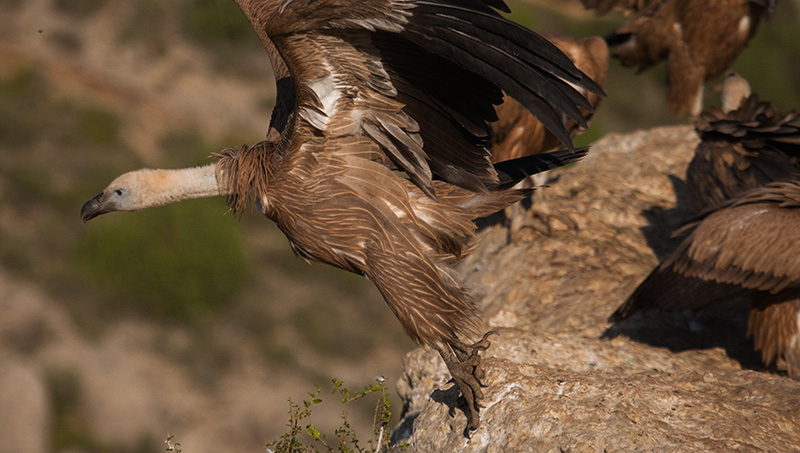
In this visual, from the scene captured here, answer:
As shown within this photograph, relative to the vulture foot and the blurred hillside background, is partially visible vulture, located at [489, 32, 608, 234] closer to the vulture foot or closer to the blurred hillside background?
the vulture foot

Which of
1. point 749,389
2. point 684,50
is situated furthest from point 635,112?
point 749,389

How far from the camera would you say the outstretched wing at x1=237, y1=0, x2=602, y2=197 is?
141 inches

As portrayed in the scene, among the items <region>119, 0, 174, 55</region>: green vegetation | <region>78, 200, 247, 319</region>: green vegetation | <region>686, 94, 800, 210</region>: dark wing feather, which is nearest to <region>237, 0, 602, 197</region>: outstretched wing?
<region>686, 94, 800, 210</region>: dark wing feather

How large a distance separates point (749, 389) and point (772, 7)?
5.35 meters

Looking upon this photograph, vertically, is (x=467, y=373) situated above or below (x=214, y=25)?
above

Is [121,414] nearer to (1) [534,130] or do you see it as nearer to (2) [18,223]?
(2) [18,223]

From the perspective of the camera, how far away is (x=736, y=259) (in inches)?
191

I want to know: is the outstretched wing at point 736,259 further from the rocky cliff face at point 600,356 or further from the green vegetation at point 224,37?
the green vegetation at point 224,37

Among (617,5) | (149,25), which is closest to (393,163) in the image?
(617,5)

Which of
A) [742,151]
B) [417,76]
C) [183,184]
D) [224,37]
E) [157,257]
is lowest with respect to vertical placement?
[157,257]

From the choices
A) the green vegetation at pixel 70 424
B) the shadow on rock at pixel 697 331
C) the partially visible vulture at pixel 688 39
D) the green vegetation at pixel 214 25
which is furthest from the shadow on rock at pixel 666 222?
the green vegetation at pixel 214 25

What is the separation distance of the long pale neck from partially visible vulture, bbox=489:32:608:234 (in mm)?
2292

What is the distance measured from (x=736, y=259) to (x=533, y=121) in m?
1.98

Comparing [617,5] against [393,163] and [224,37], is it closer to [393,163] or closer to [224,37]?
[393,163]
